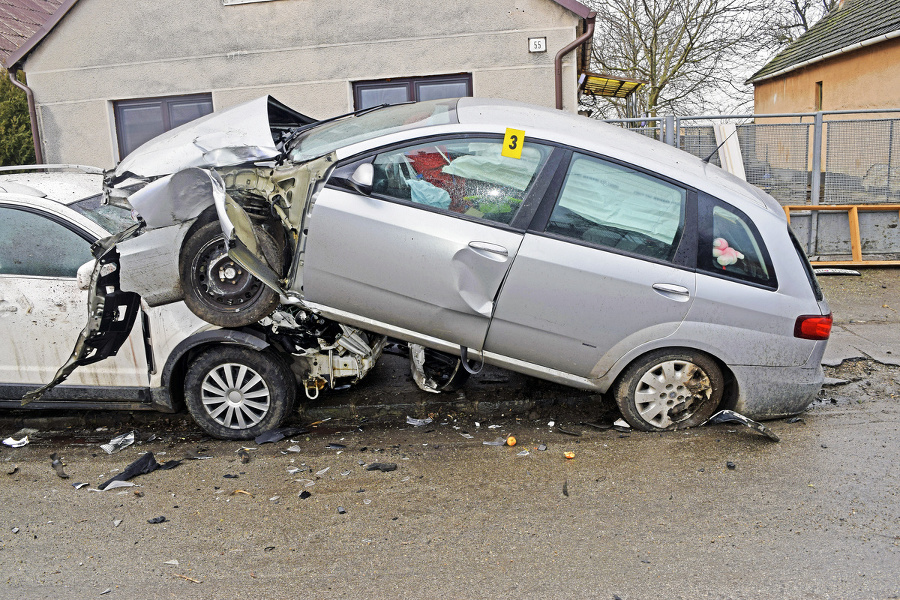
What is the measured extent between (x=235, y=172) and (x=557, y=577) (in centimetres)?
300

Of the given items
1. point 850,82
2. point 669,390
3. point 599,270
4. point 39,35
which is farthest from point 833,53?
point 39,35

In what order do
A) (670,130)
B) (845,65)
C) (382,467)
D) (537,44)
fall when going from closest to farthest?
(382,467), (537,44), (670,130), (845,65)

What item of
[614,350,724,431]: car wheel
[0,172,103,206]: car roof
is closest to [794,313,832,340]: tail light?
[614,350,724,431]: car wheel

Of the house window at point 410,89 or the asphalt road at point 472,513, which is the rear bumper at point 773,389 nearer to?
the asphalt road at point 472,513

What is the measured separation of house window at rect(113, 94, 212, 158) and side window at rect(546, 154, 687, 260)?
8226 millimetres

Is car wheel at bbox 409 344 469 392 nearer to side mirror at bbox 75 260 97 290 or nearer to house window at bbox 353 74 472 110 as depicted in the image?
side mirror at bbox 75 260 97 290

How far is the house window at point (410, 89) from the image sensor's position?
10.7 metres

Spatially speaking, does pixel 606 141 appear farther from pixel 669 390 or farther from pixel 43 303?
pixel 43 303

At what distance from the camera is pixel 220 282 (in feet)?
14.7

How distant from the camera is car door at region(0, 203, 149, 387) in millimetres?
4703

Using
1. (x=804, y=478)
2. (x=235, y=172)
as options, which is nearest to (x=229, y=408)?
(x=235, y=172)

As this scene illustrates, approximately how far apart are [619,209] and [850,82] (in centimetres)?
1489

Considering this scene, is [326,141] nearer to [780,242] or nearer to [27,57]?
[780,242]

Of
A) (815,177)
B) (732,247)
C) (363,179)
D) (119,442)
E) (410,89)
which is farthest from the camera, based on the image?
(410,89)
